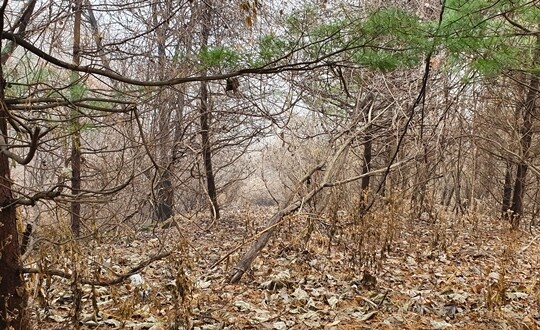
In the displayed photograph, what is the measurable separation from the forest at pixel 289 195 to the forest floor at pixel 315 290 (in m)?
0.03

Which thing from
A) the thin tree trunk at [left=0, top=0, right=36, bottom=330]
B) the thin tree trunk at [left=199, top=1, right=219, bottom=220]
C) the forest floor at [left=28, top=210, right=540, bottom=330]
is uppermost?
the thin tree trunk at [left=199, top=1, right=219, bottom=220]

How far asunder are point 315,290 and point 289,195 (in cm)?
→ 186

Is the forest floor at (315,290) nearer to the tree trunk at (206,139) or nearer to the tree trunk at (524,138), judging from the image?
the tree trunk at (524,138)

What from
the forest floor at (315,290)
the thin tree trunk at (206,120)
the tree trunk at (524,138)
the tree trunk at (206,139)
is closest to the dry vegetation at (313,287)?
the forest floor at (315,290)

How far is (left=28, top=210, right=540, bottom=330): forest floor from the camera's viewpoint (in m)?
3.55

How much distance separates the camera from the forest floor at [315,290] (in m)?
Result: 3.55

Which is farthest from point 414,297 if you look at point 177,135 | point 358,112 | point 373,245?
point 177,135

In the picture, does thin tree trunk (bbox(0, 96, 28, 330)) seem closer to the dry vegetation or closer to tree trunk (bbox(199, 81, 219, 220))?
the dry vegetation

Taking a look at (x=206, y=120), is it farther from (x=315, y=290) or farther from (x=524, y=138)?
(x=524, y=138)

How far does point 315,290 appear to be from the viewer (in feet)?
14.9

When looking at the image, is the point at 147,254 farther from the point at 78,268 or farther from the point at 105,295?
the point at 78,268

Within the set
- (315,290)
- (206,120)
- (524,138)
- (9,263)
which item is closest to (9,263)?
(9,263)

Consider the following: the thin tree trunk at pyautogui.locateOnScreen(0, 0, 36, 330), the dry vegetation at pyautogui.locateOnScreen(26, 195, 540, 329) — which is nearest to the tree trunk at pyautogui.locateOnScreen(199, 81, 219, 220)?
the dry vegetation at pyautogui.locateOnScreen(26, 195, 540, 329)

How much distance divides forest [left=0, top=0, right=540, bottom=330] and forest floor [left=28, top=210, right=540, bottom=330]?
1.0 inches
